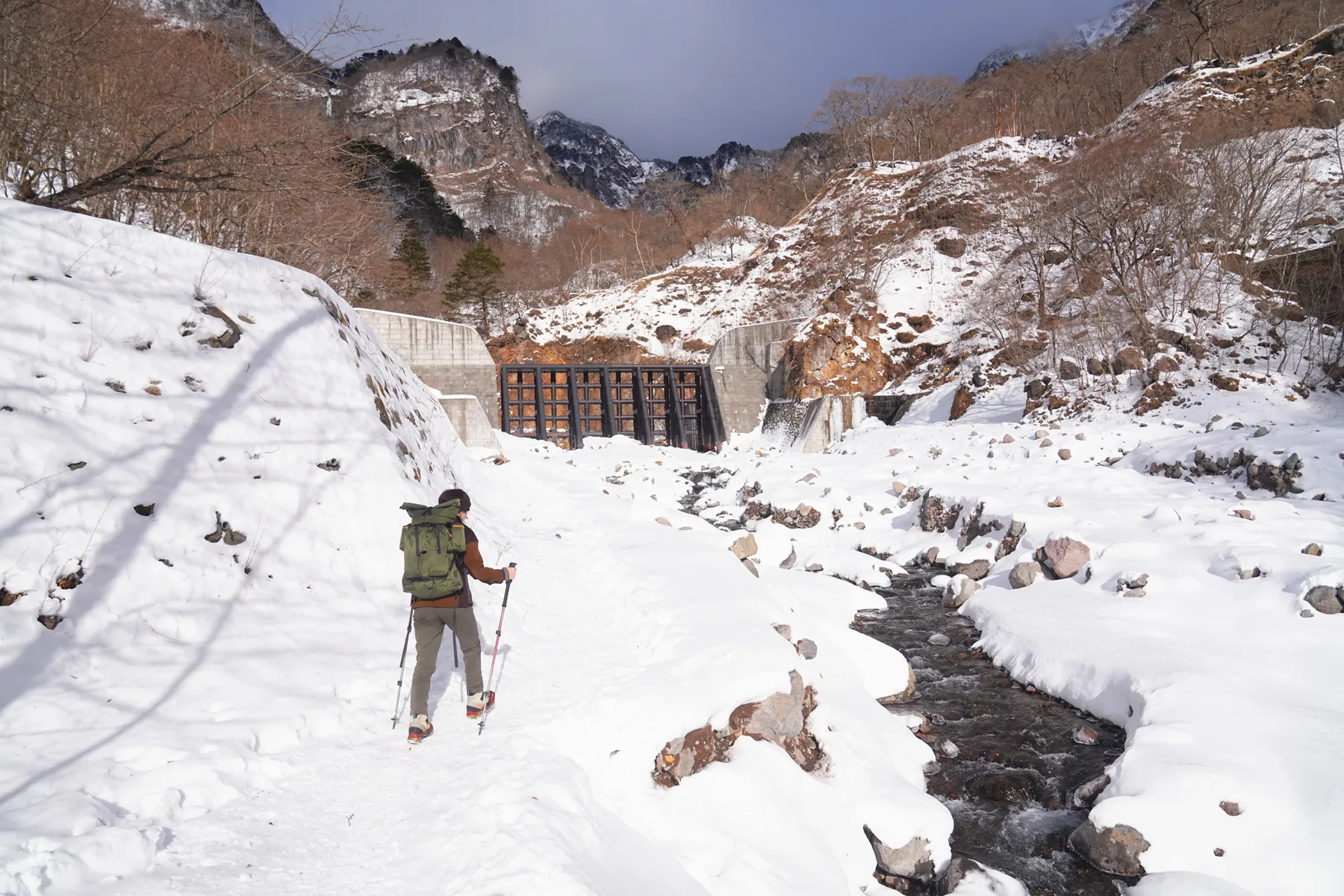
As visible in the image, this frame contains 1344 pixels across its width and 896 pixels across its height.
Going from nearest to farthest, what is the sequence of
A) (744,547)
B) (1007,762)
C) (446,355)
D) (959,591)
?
1. (1007,762)
2. (959,591)
3. (744,547)
4. (446,355)

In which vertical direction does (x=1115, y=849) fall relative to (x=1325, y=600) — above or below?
below

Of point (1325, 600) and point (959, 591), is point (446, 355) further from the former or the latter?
point (1325, 600)

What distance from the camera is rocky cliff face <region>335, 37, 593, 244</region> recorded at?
67062 mm

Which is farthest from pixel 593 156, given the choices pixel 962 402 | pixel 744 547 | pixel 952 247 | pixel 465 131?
pixel 744 547

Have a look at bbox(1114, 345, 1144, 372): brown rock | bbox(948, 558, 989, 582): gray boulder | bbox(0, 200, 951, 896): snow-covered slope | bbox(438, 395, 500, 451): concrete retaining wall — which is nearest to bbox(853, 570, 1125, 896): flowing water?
bbox(0, 200, 951, 896): snow-covered slope

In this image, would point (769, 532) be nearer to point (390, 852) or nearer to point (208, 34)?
point (390, 852)

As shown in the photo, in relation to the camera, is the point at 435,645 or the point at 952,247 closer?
the point at 435,645

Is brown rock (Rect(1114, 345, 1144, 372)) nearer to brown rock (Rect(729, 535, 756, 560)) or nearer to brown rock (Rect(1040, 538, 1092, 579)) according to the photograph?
brown rock (Rect(1040, 538, 1092, 579))

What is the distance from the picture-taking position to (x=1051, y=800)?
4812mm

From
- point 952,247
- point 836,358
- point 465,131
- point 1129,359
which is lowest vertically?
point 1129,359

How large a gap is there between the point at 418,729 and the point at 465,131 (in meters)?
86.9

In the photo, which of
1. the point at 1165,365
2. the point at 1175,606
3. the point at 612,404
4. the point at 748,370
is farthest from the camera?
the point at 748,370

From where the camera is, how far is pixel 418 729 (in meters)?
3.80

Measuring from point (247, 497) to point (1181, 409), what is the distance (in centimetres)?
1721
